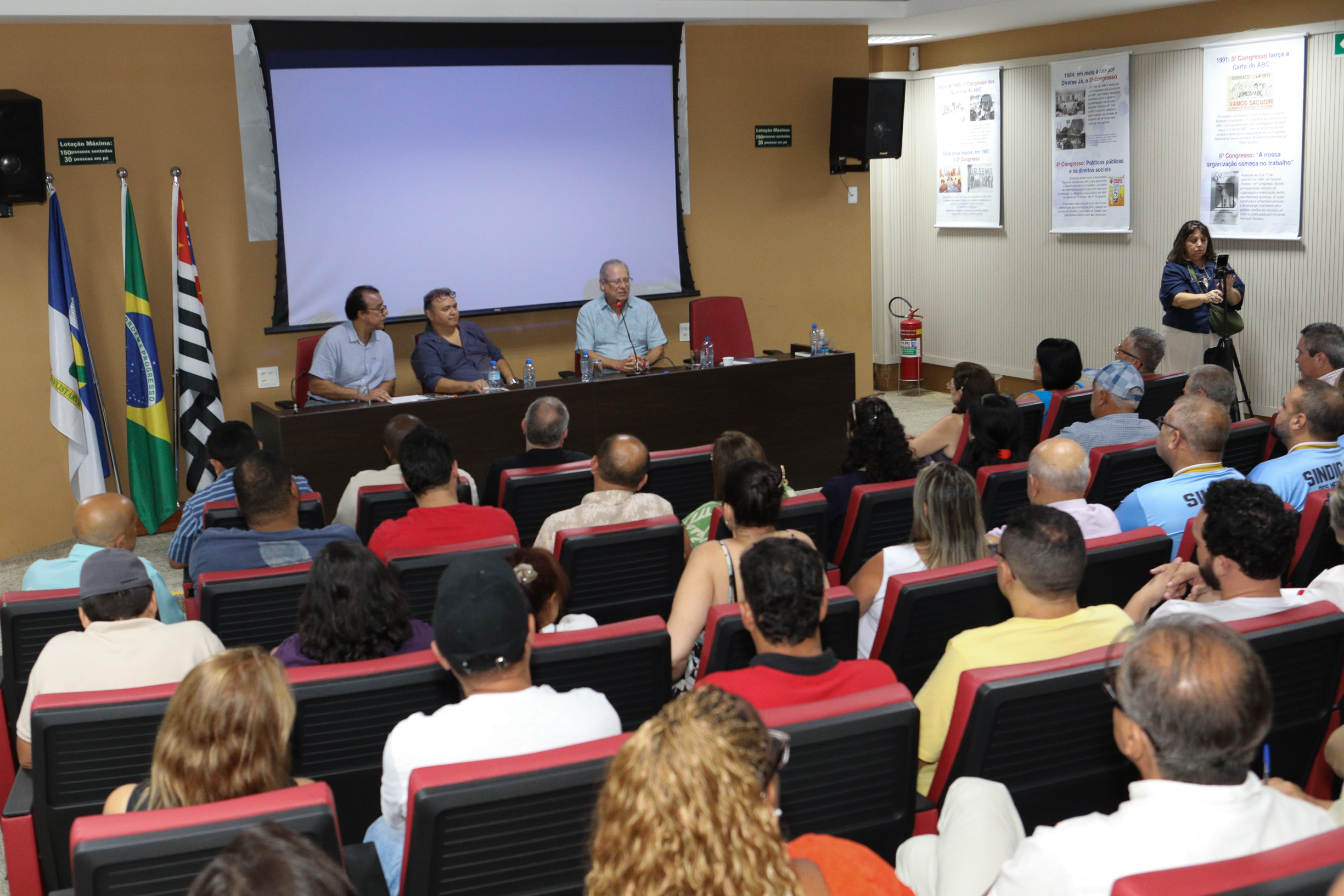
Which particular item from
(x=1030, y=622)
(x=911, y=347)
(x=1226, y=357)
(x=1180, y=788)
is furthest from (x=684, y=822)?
(x=911, y=347)

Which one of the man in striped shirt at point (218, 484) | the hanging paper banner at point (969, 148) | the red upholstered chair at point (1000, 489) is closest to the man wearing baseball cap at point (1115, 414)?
the red upholstered chair at point (1000, 489)

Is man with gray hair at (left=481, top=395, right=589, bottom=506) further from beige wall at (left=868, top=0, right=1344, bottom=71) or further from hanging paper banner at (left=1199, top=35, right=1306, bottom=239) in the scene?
beige wall at (left=868, top=0, right=1344, bottom=71)

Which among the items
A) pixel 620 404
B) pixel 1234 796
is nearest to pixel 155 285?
pixel 620 404

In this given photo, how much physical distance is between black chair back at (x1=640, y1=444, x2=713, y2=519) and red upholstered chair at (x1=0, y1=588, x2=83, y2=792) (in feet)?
6.98

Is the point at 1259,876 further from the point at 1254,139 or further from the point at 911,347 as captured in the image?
the point at 911,347

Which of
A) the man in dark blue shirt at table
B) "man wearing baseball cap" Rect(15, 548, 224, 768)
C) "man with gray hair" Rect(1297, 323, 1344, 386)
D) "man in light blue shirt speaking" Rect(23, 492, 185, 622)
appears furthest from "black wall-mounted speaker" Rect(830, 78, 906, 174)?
"man wearing baseball cap" Rect(15, 548, 224, 768)

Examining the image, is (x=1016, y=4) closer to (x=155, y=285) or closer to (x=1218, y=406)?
(x=1218, y=406)

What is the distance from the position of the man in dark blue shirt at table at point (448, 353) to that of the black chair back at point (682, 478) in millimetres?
2168

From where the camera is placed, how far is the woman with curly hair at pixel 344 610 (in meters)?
2.51

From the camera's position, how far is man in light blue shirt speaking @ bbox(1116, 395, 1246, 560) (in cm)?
350

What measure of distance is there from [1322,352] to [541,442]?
12.1ft

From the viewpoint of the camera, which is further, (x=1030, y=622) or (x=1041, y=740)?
(x=1030, y=622)

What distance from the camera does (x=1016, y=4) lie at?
759cm

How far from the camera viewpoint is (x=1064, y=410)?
5.23 meters
